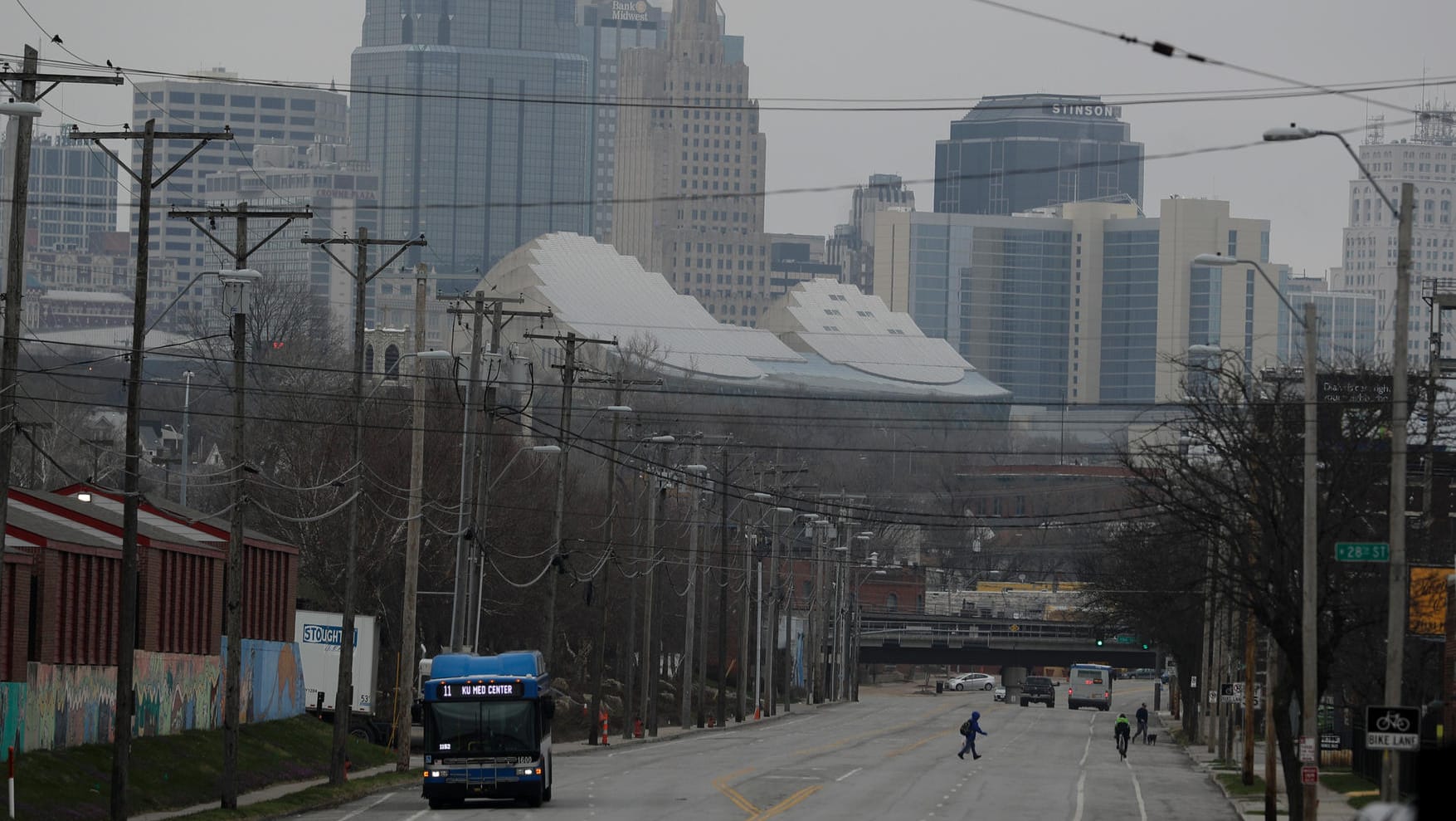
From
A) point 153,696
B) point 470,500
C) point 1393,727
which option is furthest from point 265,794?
point 1393,727

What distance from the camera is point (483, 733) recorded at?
40.8 metres

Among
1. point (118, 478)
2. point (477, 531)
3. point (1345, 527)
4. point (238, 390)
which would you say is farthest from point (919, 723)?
point (238, 390)

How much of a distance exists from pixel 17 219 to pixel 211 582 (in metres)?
24.0

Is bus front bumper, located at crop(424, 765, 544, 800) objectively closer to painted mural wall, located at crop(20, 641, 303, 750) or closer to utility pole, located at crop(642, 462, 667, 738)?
painted mural wall, located at crop(20, 641, 303, 750)

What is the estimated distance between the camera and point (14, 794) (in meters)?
33.5

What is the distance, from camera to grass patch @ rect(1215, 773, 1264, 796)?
170ft

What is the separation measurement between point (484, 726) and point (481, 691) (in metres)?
0.64

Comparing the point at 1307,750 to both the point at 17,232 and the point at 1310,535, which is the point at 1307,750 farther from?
the point at 17,232

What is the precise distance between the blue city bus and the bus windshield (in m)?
0.01

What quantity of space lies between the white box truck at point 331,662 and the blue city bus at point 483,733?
20000 mm

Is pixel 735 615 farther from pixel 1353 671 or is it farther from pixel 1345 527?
pixel 1345 527

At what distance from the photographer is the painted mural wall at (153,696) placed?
3962cm

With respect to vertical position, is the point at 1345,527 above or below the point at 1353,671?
above

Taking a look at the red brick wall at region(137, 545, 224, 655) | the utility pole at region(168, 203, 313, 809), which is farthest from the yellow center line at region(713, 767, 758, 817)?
the red brick wall at region(137, 545, 224, 655)
